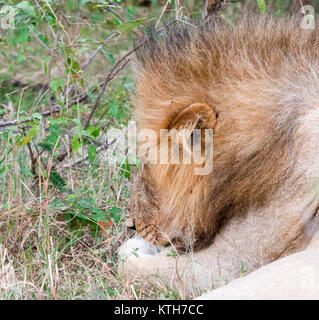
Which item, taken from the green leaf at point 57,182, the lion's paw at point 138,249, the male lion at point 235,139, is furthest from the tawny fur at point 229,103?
the green leaf at point 57,182

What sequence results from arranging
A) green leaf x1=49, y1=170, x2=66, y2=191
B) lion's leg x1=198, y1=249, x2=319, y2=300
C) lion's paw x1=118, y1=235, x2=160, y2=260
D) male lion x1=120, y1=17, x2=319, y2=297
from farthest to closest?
green leaf x1=49, y1=170, x2=66, y2=191, lion's paw x1=118, y1=235, x2=160, y2=260, male lion x1=120, y1=17, x2=319, y2=297, lion's leg x1=198, y1=249, x2=319, y2=300

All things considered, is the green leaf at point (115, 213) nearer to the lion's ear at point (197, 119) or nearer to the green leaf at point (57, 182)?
the green leaf at point (57, 182)

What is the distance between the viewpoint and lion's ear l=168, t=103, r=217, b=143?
2949 mm

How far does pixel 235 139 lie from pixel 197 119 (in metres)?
0.18

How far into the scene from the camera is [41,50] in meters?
7.85

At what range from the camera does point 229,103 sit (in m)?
2.96

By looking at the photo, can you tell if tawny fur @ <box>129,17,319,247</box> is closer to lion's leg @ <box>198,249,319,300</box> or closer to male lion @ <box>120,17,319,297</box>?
male lion @ <box>120,17,319,297</box>

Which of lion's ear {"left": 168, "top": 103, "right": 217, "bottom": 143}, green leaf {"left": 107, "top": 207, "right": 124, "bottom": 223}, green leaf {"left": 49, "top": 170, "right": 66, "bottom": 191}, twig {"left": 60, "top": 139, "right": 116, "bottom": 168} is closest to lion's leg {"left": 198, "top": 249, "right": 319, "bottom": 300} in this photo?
lion's ear {"left": 168, "top": 103, "right": 217, "bottom": 143}

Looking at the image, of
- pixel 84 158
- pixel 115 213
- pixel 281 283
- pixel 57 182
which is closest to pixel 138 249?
pixel 115 213

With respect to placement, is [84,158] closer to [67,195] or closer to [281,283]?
[67,195]

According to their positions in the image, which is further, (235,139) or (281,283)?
(235,139)

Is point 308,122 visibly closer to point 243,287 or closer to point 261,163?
point 261,163
